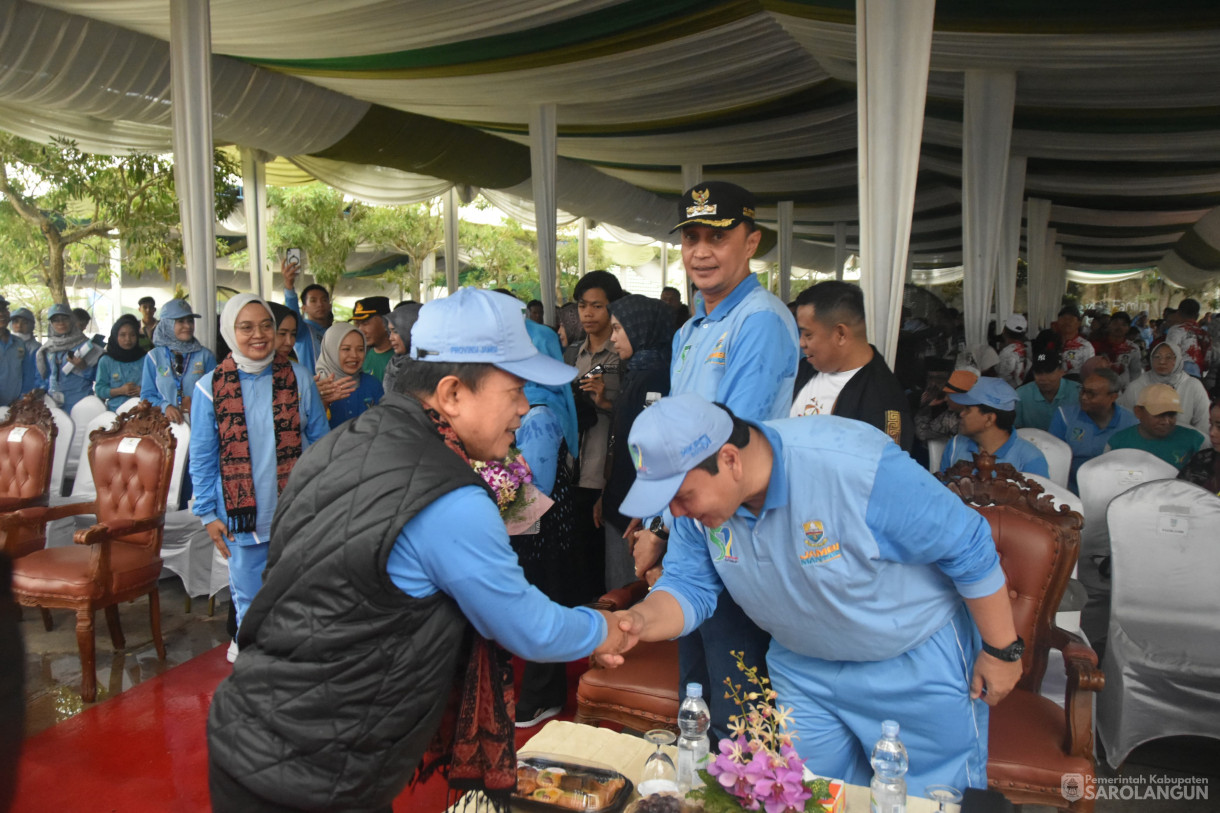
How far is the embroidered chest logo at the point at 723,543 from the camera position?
187 cm

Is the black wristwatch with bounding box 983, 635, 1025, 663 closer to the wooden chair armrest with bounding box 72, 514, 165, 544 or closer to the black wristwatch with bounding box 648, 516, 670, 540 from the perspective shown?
the black wristwatch with bounding box 648, 516, 670, 540

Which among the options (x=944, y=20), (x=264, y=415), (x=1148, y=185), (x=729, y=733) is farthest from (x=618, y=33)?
(x=1148, y=185)

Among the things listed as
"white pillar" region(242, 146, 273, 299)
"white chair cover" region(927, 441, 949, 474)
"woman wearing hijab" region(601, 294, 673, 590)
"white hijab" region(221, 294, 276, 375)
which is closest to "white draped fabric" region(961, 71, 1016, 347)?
"white chair cover" region(927, 441, 949, 474)

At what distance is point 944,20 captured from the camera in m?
5.95

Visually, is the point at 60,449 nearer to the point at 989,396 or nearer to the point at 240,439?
the point at 240,439

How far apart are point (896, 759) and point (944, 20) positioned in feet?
19.2

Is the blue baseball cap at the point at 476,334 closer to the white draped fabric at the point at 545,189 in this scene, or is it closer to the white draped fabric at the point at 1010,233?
the white draped fabric at the point at 545,189

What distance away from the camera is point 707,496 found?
1.62m

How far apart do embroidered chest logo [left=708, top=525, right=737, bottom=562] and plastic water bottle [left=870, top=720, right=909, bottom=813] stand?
471 millimetres

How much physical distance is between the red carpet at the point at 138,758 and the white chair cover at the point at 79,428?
80.6 inches

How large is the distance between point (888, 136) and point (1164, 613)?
2.59 meters

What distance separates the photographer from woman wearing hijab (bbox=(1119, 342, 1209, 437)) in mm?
5574

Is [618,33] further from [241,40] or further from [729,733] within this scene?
[729,733]

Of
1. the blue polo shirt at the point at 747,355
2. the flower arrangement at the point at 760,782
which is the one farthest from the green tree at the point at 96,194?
the flower arrangement at the point at 760,782
